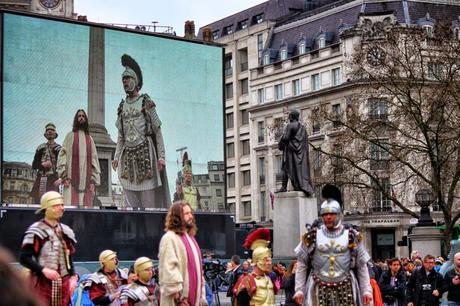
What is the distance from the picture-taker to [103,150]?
52.5 m

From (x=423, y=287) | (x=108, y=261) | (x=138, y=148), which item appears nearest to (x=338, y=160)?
(x=138, y=148)

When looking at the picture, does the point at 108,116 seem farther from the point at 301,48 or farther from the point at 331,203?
Answer: the point at 331,203

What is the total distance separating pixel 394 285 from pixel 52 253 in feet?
47.8

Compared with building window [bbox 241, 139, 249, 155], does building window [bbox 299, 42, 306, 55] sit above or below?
above

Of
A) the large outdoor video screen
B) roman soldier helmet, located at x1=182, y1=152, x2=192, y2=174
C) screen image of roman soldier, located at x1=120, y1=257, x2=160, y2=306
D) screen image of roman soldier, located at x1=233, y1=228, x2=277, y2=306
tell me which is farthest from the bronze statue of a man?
roman soldier helmet, located at x1=182, y1=152, x2=192, y2=174

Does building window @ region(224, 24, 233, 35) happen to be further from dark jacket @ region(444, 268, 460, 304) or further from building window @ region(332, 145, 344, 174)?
dark jacket @ region(444, 268, 460, 304)

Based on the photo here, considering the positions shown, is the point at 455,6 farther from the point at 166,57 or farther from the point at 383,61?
the point at 383,61

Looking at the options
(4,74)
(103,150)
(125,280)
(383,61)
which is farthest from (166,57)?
(125,280)

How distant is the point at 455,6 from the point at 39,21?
132 ft

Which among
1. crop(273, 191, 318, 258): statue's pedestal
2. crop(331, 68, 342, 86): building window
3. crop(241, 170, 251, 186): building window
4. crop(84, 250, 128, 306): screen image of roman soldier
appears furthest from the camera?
crop(241, 170, 251, 186): building window

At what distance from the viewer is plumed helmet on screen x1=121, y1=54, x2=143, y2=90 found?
53.9 meters

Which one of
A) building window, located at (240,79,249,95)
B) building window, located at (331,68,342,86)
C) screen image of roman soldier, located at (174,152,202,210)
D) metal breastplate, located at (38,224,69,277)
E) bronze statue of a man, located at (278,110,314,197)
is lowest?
metal breastplate, located at (38,224,69,277)

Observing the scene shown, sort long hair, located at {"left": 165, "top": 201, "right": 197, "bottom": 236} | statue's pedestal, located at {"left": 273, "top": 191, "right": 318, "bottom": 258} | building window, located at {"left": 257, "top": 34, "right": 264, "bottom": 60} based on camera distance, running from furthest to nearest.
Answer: building window, located at {"left": 257, "top": 34, "right": 264, "bottom": 60} → statue's pedestal, located at {"left": 273, "top": 191, "right": 318, "bottom": 258} → long hair, located at {"left": 165, "top": 201, "right": 197, "bottom": 236}

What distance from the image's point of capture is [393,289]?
23.0 m
